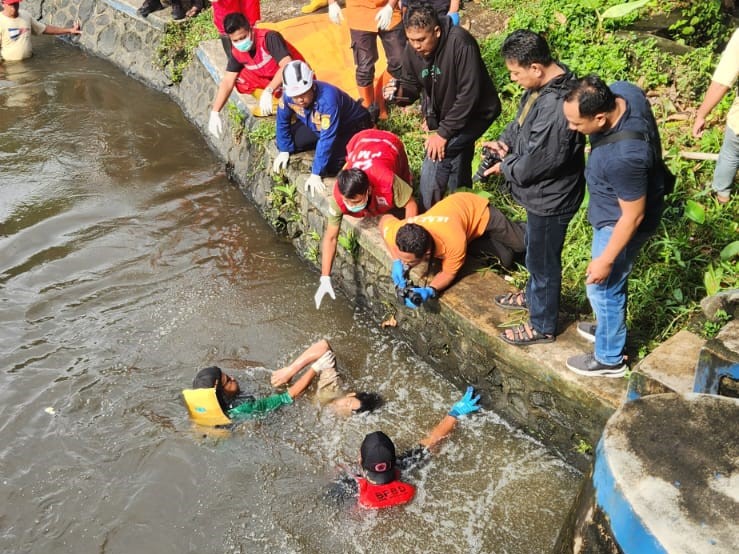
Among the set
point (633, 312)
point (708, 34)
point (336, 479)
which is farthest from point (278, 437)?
point (708, 34)

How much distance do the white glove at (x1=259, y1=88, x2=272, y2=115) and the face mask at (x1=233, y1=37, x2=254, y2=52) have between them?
45cm

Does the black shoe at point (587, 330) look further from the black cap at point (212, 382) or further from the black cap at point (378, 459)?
the black cap at point (212, 382)

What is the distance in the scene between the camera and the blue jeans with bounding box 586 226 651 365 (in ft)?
12.7

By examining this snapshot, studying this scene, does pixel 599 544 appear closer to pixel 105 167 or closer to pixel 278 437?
pixel 278 437

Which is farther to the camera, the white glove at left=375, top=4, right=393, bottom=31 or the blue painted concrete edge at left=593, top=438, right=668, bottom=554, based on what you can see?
the white glove at left=375, top=4, right=393, bottom=31

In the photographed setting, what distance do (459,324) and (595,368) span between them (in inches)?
43.3

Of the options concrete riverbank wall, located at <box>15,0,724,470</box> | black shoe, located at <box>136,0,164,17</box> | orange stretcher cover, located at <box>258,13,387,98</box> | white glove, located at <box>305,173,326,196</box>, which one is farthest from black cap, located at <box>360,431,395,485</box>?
black shoe, located at <box>136,0,164,17</box>

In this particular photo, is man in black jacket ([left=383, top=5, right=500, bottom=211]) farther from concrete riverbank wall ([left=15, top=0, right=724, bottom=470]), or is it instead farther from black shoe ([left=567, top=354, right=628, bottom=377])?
black shoe ([left=567, top=354, right=628, bottom=377])

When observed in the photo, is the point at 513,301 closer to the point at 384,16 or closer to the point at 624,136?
the point at 624,136

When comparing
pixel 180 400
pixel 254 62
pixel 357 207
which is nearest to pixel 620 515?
pixel 357 207

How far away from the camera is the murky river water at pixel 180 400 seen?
458cm

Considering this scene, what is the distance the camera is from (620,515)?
9.31ft

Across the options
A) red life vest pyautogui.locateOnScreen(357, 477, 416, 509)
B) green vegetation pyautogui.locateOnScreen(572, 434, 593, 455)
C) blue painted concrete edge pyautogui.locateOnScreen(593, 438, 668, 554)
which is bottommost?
red life vest pyautogui.locateOnScreen(357, 477, 416, 509)

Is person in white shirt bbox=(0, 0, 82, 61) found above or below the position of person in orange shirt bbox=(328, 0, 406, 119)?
below
